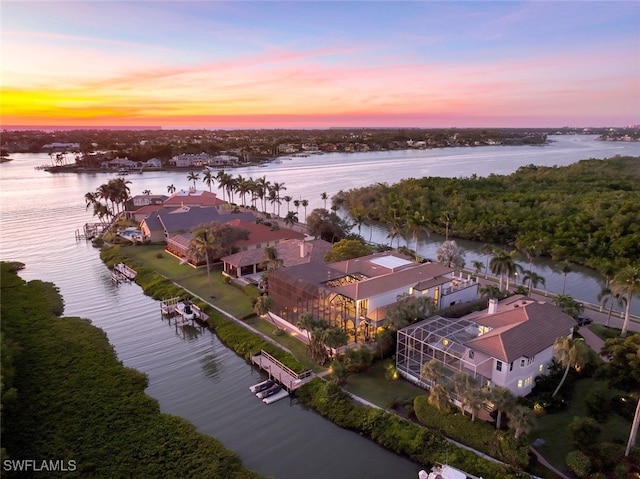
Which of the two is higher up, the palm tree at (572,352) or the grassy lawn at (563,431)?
the palm tree at (572,352)

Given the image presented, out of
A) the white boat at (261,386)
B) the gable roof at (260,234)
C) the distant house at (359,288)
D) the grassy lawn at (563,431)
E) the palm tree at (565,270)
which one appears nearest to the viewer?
the grassy lawn at (563,431)

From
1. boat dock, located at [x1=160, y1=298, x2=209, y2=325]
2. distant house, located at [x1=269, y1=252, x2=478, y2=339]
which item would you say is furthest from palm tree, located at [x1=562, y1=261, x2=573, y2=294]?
boat dock, located at [x1=160, y1=298, x2=209, y2=325]

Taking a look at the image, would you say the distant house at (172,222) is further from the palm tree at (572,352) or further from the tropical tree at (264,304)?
the palm tree at (572,352)

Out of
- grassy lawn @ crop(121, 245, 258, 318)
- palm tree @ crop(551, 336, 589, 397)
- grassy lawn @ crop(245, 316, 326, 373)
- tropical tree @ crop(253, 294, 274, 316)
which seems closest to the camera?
palm tree @ crop(551, 336, 589, 397)

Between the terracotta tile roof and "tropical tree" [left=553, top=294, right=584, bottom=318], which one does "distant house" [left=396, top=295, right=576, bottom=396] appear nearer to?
the terracotta tile roof

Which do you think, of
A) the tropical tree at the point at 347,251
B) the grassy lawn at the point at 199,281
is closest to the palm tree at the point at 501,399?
the grassy lawn at the point at 199,281

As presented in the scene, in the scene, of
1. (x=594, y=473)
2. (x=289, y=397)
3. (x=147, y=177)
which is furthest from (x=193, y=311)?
(x=147, y=177)

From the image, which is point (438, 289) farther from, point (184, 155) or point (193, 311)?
point (184, 155)

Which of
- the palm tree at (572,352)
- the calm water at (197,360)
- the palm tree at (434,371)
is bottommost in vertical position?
the calm water at (197,360)
